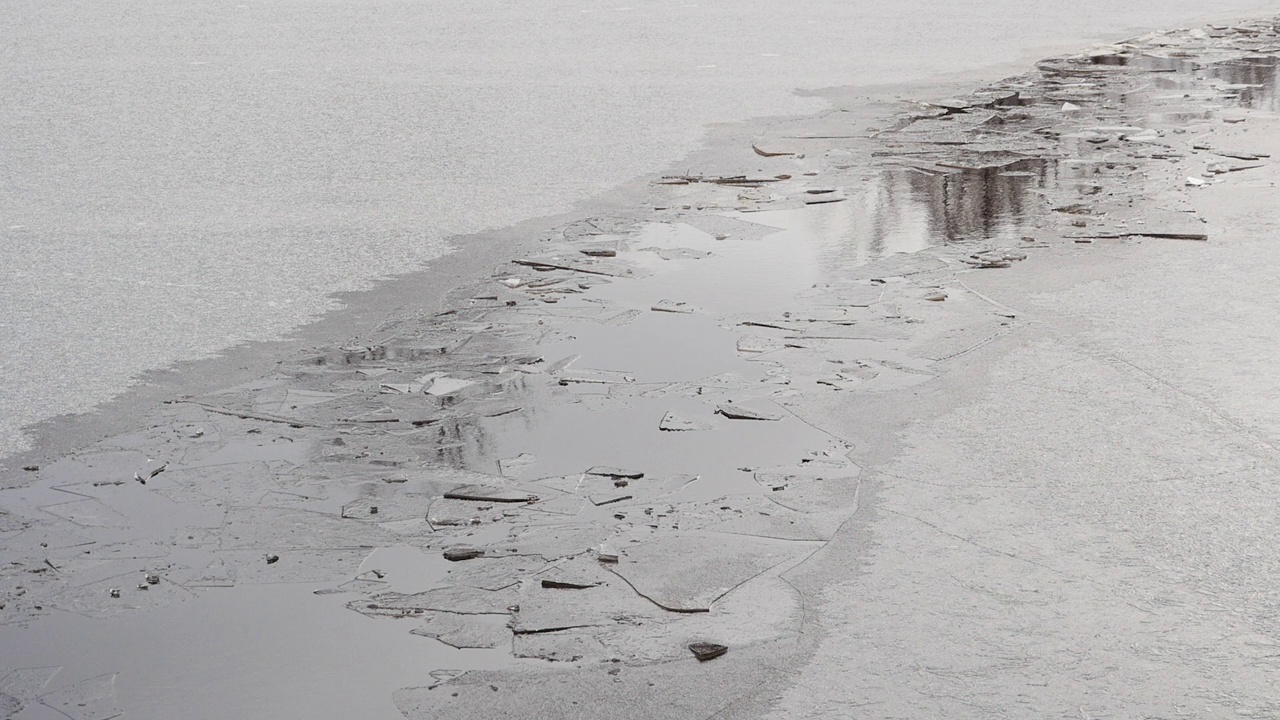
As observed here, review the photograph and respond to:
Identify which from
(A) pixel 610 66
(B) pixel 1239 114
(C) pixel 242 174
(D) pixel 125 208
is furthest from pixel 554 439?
(A) pixel 610 66

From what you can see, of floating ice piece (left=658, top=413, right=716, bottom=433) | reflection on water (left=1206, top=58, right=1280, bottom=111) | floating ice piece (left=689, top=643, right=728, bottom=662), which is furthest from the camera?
reflection on water (left=1206, top=58, right=1280, bottom=111)

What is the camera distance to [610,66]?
13.1 m

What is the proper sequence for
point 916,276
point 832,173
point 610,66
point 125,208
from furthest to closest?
point 610,66
point 832,173
point 125,208
point 916,276

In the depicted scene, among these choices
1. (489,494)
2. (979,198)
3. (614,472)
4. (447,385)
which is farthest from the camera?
(979,198)

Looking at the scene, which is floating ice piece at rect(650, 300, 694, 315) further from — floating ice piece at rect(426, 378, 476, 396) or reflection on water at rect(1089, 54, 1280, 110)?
reflection on water at rect(1089, 54, 1280, 110)

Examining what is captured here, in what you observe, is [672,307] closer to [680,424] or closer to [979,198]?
[680,424]

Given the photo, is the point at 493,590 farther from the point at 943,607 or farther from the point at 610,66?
the point at 610,66

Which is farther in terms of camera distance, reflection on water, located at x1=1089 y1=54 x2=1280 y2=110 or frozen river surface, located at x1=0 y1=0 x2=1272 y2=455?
reflection on water, located at x1=1089 y1=54 x2=1280 y2=110

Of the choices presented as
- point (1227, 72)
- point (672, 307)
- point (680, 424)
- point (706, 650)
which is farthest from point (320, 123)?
point (1227, 72)

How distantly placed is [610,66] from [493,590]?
1032 cm

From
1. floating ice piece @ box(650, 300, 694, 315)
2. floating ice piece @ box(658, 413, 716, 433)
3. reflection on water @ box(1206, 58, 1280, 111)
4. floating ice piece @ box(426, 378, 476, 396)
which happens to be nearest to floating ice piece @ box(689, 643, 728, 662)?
floating ice piece @ box(658, 413, 716, 433)

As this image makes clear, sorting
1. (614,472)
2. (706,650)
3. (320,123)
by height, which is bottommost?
(706,650)

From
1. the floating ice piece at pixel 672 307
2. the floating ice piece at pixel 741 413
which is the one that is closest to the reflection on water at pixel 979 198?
the floating ice piece at pixel 672 307

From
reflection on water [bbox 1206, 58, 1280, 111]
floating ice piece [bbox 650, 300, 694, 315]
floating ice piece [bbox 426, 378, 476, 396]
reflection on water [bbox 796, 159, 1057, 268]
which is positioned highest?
reflection on water [bbox 1206, 58, 1280, 111]
